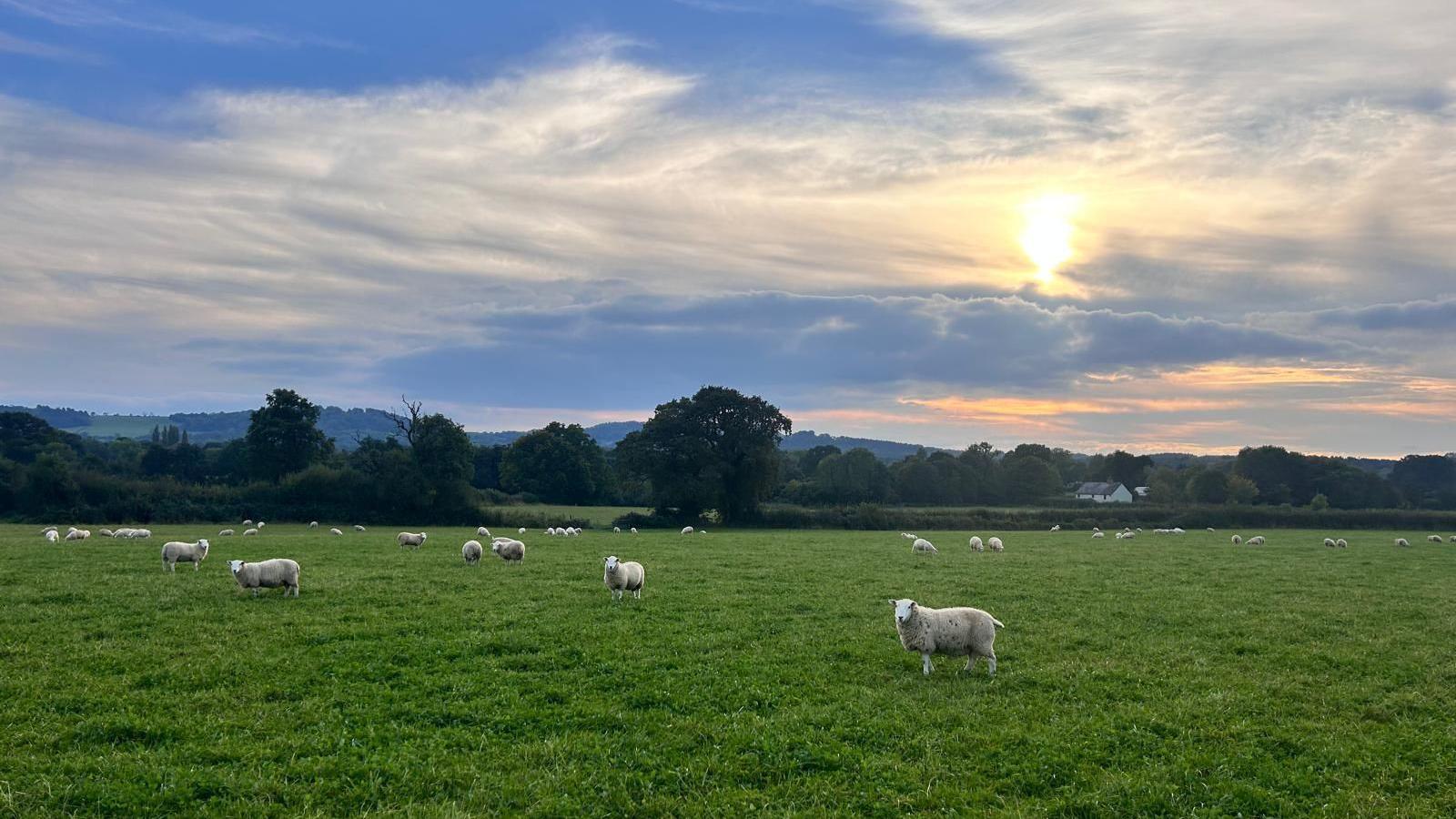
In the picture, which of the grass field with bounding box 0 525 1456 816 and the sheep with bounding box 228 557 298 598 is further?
the sheep with bounding box 228 557 298 598

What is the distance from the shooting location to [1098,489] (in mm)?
143375

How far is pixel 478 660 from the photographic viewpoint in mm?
14133

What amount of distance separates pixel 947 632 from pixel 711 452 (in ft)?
198

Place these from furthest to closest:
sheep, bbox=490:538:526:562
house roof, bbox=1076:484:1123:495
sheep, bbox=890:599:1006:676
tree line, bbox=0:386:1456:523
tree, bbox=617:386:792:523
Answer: house roof, bbox=1076:484:1123:495
tree, bbox=617:386:792:523
tree line, bbox=0:386:1456:523
sheep, bbox=490:538:526:562
sheep, bbox=890:599:1006:676

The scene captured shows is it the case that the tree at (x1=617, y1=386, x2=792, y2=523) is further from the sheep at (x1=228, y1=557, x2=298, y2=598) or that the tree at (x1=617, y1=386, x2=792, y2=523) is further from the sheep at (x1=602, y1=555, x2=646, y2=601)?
the sheep at (x1=228, y1=557, x2=298, y2=598)

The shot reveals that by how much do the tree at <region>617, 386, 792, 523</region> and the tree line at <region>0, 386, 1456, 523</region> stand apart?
14cm

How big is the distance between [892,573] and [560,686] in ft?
58.7

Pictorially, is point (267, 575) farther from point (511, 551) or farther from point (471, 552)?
point (511, 551)

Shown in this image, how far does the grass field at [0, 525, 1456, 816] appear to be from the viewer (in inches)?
364

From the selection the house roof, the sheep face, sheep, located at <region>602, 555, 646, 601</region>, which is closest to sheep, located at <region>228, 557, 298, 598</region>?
sheep, located at <region>602, 555, 646, 601</region>

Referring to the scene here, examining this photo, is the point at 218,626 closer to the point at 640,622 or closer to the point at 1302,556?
the point at 640,622

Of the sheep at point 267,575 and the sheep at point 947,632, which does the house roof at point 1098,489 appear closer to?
the sheep at point 947,632

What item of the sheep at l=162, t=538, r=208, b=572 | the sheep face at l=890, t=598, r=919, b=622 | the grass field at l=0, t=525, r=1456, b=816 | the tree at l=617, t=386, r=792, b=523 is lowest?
the grass field at l=0, t=525, r=1456, b=816

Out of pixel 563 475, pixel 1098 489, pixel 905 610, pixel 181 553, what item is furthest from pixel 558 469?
pixel 1098 489
